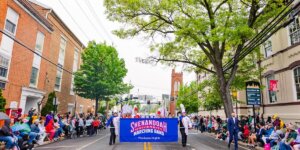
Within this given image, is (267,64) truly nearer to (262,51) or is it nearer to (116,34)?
(262,51)

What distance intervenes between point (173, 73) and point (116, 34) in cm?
7698

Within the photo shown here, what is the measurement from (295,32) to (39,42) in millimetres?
23202

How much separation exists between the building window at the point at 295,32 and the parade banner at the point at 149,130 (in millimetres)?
11876

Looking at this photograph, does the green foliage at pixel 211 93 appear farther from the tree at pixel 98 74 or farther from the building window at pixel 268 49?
the tree at pixel 98 74

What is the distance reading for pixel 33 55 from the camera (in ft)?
72.0

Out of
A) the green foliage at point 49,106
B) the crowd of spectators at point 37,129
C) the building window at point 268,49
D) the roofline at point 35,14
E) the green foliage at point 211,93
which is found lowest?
the crowd of spectators at point 37,129

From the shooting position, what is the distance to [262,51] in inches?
879

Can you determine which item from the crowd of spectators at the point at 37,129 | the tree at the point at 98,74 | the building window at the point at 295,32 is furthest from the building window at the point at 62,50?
the building window at the point at 295,32

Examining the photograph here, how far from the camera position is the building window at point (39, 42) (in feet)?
74.5

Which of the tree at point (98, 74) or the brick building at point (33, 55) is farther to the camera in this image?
the tree at point (98, 74)

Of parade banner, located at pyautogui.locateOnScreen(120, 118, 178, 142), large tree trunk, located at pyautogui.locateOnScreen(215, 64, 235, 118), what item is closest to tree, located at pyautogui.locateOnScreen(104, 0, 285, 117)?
large tree trunk, located at pyautogui.locateOnScreen(215, 64, 235, 118)

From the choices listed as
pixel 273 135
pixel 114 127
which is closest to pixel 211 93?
pixel 273 135

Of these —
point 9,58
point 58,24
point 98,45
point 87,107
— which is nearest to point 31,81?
point 9,58

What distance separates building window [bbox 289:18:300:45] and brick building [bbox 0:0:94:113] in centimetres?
1799
